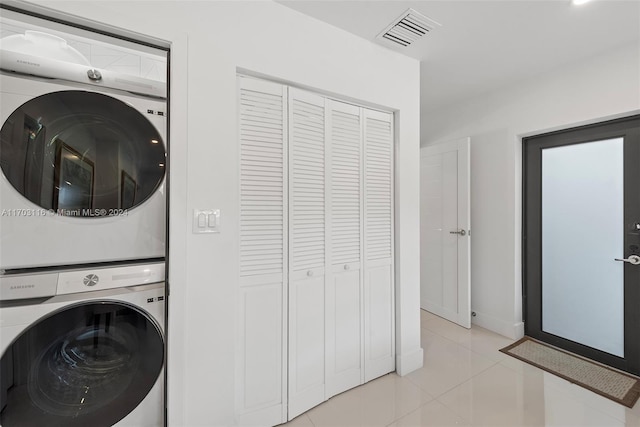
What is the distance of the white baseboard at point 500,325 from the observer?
260 centimetres

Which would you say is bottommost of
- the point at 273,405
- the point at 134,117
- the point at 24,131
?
the point at 273,405

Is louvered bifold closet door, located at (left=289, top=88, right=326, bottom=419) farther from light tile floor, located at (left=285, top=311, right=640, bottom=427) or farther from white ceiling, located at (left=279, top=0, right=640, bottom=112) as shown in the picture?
white ceiling, located at (left=279, top=0, right=640, bottom=112)

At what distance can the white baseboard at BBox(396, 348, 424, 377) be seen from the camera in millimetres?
2016

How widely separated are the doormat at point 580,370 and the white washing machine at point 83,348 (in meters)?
2.73

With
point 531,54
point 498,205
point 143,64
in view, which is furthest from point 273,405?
point 531,54

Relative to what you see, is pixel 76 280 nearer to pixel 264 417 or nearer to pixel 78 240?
pixel 78 240

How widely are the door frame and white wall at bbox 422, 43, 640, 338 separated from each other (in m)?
0.08

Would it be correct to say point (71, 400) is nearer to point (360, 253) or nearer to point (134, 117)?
point (134, 117)

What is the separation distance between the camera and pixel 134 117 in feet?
3.86

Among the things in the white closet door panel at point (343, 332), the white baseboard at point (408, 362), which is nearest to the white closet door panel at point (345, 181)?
the white closet door panel at point (343, 332)

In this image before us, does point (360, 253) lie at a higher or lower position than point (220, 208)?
lower

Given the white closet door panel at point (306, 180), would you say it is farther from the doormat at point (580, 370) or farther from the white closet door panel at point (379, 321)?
the doormat at point (580, 370)

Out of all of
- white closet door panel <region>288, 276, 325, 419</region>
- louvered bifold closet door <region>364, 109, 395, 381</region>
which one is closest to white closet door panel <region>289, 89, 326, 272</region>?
white closet door panel <region>288, 276, 325, 419</region>

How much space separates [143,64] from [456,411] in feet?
8.47
